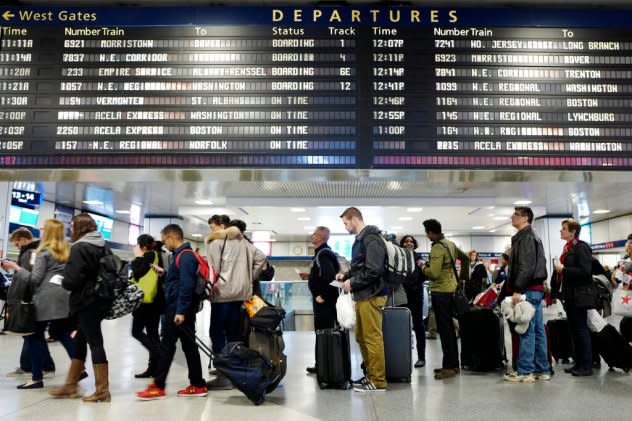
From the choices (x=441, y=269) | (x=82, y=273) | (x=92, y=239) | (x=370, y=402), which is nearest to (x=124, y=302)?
(x=82, y=273)

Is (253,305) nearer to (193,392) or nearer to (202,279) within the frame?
(202,279)

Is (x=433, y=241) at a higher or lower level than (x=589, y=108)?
lower

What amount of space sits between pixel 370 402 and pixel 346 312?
0.77 meters

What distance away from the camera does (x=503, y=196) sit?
1094cm

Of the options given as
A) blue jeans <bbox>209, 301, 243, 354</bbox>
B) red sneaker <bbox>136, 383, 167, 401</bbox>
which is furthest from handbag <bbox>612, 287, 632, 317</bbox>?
red sneaker <bbox>136, 383, 167, 401</bbox>

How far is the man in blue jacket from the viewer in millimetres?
3998

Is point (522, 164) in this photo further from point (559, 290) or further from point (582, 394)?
point (582, 394)

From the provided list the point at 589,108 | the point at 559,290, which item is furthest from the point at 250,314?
the point at 589,108

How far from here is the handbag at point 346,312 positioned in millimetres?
4293

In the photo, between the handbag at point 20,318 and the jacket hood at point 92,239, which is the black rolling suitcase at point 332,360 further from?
the handbag at point 20,318

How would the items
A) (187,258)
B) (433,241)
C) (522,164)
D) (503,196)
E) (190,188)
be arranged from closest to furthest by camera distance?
1. (187,258)
2. (522,164)
3. (433,241)
4. (190,188)
5. (503,196)

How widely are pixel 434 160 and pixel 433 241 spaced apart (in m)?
0.88

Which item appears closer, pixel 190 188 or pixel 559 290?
pixel 559 290

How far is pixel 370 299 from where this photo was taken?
426 cm
